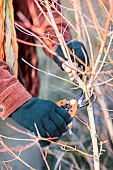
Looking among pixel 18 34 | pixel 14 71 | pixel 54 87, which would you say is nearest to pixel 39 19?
pixel 18 34

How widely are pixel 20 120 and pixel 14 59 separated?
38cm

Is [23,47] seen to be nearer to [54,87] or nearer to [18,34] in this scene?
[18,34]

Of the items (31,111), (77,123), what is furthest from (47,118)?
(77,123)

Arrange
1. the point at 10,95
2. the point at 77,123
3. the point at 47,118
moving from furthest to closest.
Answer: the point at 77,123
the point at 10,95
the point at 47,118

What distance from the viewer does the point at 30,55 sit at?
1.92 m

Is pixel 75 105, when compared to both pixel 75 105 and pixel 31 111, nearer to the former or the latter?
pixel 75 105

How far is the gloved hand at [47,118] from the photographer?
51.3 inches

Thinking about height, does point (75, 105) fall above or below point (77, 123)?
above

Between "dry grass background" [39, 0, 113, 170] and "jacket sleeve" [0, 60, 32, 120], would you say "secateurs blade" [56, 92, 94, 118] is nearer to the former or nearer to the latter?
"jacket sleeve" [0, 60, 32, 120]

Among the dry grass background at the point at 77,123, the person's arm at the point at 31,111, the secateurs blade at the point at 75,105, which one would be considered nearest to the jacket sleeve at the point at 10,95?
the person's arm at the point at 31,111

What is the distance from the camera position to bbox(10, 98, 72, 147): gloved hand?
1.30 meters

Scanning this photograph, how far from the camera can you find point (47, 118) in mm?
1303

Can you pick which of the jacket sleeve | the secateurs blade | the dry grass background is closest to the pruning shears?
the secateurs blade

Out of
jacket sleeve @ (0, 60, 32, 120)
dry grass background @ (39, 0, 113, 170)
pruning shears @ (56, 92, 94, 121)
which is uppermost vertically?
jacket sleeve @ (0, 60, 32, 120)
